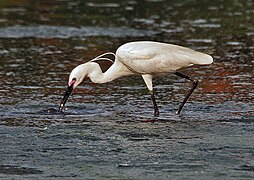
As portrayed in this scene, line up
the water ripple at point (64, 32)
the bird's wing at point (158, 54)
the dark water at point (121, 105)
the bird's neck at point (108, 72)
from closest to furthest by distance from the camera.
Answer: the dark water at point (121, 105), the bird's wing at point (158, 54), the bird's neck at point (108, 72), the water ripple at point (64, 32)

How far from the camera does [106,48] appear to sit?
55.8ft

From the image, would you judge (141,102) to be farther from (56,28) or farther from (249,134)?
(56,28)

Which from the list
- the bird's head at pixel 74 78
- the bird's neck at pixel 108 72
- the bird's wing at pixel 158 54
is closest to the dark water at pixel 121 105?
the bird's head at pixel 74 78

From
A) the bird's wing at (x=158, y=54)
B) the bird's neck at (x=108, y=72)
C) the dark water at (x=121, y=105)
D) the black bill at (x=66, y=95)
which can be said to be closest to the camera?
the dark water at (x=121, y=105)

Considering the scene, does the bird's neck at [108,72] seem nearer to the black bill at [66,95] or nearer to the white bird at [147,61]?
the white bird at [147,61]

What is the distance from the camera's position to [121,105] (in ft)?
38.6

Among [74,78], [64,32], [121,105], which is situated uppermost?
[74,78]

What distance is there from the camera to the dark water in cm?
841

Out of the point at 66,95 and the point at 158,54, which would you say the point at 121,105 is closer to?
the point at 66,95

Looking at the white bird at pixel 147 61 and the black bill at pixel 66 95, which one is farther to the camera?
the black bill at pixel 66 95

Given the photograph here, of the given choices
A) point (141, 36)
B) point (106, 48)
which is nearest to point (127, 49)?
point (106, 48)

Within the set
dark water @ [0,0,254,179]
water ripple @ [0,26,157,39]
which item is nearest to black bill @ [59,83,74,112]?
dark water @ [0,0,254,179]

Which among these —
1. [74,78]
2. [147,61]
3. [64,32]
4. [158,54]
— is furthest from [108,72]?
[64,32]

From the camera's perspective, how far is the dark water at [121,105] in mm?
8414
